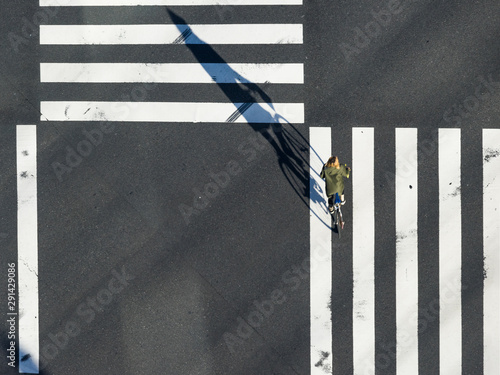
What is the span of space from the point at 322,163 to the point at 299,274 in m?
2.44

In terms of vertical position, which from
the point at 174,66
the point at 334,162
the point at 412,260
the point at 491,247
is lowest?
the point at 412,260

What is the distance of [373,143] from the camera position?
31.2 ft

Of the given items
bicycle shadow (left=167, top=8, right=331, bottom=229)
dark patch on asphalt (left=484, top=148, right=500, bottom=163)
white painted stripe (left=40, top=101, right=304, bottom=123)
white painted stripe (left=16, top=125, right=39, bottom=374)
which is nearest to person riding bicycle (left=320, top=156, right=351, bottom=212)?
bicycle shadow (left=167, top=8, right=331, bottom=229)

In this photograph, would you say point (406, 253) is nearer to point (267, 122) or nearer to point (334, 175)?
point (334, 175)

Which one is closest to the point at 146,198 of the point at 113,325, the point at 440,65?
the point at 113,325

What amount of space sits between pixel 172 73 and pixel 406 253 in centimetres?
635

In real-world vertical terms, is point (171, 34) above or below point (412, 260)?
above

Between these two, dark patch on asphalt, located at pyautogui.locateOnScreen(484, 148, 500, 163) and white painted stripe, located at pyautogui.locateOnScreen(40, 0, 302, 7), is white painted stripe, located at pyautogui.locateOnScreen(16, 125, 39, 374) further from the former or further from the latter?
dark patch on asphalt, located at pyautogui.locateOnScreen(484, 148, 500, 163)

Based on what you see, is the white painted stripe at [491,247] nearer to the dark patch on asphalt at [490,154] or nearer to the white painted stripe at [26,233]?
the dark patch on asphalt at [490,154]

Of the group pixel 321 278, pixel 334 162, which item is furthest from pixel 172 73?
pixel 321 278

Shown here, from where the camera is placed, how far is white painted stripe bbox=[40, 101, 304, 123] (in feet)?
31.5

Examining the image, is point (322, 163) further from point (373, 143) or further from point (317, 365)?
point (317, 365)

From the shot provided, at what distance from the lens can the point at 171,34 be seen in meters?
9.66

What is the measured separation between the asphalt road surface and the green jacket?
2.21 ft
